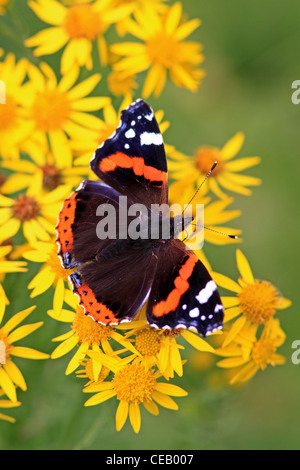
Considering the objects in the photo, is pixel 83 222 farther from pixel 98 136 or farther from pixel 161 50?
pixel 161 50

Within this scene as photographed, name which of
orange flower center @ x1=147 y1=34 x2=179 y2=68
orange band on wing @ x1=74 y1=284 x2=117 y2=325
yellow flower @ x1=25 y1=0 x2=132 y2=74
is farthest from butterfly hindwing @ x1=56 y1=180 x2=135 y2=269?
orange flower center @ x1=147 y1=34 x2=179 y2=68

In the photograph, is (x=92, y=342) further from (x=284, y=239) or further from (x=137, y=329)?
(x=284, y=239)

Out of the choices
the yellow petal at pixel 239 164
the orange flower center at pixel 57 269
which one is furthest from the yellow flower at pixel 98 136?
the yellow petal at pixel 239 164

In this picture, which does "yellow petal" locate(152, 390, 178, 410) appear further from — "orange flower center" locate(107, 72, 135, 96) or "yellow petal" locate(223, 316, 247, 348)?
"orange flower center" locate(107, 72, 135, 96)

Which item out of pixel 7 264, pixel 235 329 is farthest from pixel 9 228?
pixel 235 329

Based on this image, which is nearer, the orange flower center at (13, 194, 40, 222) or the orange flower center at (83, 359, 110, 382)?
the orange flower center at (83, 359, 110, 382)

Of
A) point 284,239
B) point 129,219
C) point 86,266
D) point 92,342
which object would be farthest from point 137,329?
point 284,239
